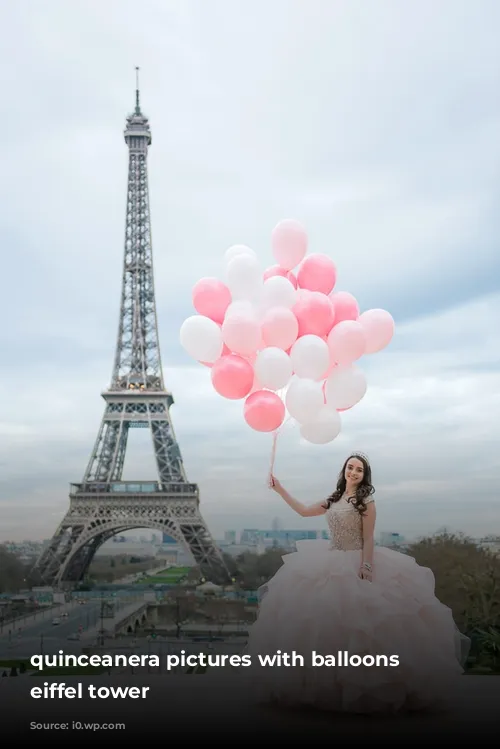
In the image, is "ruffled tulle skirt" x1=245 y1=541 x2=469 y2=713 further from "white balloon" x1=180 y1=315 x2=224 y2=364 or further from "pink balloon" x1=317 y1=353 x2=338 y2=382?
"white balloon" x1=180 y1=315 x2=224 y2=364

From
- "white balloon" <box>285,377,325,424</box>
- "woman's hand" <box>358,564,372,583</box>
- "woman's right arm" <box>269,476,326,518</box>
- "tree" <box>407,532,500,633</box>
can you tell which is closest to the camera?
"woman's hand" <box>358,564,372,583</box>

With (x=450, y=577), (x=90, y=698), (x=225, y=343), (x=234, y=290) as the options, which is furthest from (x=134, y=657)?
(x=450, y=577)

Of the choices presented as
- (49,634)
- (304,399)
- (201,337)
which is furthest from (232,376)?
(49,634)

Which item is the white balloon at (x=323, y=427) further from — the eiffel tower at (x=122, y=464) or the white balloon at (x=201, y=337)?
the eiffel tower at (x=122, y=464)

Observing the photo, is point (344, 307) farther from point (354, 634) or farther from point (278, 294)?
point (354, 634)

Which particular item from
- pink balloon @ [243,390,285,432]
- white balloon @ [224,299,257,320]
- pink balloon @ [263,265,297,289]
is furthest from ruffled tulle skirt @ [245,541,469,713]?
pink balloon @ [263,265,297,289]

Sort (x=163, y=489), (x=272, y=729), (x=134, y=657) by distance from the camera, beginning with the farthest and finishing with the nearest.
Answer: (x=163, y=489), (x=134, y=657), (x=272, y=729)

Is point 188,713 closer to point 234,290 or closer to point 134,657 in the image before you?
point 134,657

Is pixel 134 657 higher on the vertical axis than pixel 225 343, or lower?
lower
